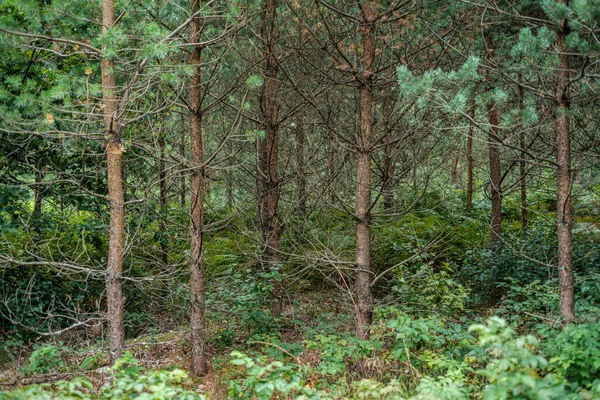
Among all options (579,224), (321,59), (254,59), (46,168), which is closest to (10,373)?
(46,168)

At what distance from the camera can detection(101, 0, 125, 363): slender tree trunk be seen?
180 inches

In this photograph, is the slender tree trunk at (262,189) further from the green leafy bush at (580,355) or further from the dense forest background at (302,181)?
the green leafy bush at (580,355)

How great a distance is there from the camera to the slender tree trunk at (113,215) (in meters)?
4.58

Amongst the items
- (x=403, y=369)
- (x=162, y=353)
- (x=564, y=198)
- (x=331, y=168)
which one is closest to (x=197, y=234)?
(x=331, y=168)

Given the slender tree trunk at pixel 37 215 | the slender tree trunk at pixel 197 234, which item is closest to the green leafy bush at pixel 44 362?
the slender tree trunk at pixel 197 234

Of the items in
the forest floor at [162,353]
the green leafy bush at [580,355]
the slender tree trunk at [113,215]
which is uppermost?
the slender tree trunk at [113,215]

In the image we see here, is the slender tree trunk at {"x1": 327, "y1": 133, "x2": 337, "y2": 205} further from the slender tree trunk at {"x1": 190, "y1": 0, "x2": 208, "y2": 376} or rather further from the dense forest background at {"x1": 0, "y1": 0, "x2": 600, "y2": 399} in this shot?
the slender tree trunk at {"x1": 190, "y1": 0, "x2": 208, "y2": 376}

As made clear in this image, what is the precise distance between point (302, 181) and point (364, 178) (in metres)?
1.55

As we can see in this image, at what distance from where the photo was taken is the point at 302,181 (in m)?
7.06

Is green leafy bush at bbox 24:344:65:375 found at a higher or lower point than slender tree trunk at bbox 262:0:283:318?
lower

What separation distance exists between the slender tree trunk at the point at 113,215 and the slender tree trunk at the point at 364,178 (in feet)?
8.81

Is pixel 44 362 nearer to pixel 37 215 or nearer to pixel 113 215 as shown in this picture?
pixel 113 215

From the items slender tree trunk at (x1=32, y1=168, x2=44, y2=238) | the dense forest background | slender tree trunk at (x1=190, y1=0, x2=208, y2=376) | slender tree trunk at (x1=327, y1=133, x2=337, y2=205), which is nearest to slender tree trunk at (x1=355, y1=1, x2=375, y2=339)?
the dense forest background

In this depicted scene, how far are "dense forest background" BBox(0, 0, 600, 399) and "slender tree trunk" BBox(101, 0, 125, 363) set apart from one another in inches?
0.8
